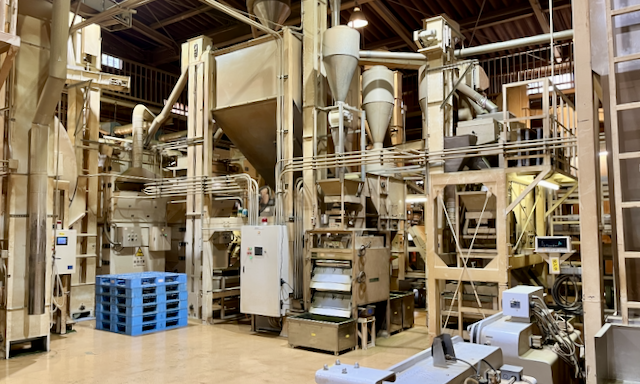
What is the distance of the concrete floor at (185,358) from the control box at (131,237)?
2298 millimetres

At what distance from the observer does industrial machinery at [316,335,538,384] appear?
279 centimetres

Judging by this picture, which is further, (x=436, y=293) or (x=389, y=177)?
(x=389, y=177)

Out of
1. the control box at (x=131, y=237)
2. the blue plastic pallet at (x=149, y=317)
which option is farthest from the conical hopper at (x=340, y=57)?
the control box at (x=131, y=237)

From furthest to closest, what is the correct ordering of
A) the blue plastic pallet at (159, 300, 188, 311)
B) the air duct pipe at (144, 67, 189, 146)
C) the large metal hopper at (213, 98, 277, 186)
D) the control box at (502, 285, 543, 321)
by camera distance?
the air duct pipe at (144, 67, 189, 146), the large metal hopper at (213, 98, 277, 186), the blue plastic pallet at (159, 300, 188, 311), the control box at (502, 285, 543, 321)

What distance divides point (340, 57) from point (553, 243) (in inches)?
183

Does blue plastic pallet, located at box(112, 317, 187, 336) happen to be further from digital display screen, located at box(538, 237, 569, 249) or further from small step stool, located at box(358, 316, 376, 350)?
digital display screen, located at box(538, 237, 569, 249)

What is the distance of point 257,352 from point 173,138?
7960 millimetres

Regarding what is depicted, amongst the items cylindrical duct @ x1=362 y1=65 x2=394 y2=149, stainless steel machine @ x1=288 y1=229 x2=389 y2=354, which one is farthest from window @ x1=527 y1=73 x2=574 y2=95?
stainless steel machine @ x1=288 y1=229 x2=389 y2=354

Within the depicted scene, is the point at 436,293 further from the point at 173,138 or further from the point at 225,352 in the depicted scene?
the point at 173,138

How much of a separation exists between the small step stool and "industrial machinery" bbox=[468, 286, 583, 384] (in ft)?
10.9

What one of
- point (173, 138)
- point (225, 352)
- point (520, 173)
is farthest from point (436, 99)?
point (173, 138)

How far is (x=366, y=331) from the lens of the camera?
8.27 meters

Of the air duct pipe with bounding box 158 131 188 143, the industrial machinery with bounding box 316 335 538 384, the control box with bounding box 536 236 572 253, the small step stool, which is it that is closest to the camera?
the industrial machinery with bounding box 316 335 538 384

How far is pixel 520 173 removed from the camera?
7199 millimetres
